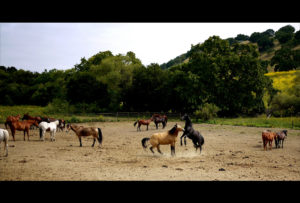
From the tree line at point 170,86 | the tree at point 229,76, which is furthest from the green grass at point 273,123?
the tree at point 229,76

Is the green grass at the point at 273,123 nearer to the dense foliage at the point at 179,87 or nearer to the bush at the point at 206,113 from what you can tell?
the bush at the point at 206,113

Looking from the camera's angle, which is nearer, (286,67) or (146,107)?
(146,107)

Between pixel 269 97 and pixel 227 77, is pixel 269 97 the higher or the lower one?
the lower one

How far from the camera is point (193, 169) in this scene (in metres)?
7.46

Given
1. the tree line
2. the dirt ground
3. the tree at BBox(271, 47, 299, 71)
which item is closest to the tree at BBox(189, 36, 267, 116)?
the tree line

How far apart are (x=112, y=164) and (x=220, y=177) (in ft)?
11.9

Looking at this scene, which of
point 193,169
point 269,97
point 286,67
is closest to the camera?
point 193,169

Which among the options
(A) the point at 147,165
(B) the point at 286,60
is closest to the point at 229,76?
(A) the point at 147,165

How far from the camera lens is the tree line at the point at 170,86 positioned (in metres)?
31.7

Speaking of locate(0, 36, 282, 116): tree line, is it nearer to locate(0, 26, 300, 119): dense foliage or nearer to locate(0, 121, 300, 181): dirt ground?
locate(0, 26, 300, 119): dense foliage

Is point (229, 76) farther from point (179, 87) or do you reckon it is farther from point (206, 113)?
point (206, 113)

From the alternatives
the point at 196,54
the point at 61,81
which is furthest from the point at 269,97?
the point at 61,81

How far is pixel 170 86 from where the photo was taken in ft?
120
